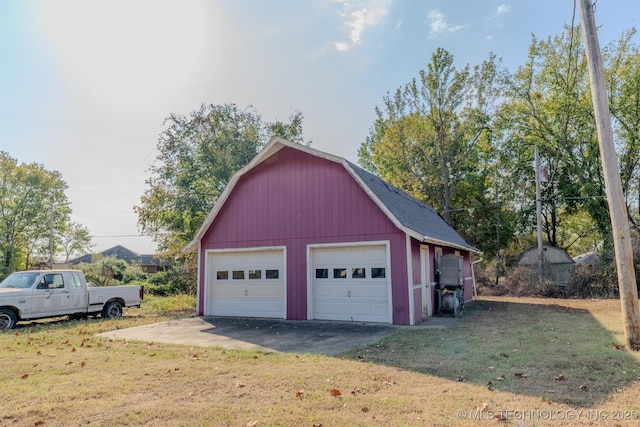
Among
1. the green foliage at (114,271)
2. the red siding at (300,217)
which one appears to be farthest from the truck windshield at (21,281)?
the green foliage at (114,271)

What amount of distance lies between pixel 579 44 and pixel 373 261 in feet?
78.2

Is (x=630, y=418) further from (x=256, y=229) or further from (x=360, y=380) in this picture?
(x=256, y=229)

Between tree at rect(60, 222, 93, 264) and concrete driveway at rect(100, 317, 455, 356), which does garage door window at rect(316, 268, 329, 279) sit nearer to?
concrete driveway at rect(100, 317, 455, 356)

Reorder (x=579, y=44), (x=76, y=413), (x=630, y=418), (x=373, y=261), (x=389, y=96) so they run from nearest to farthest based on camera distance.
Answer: (x=630, y=418), (x=76, y=413), (x=373, y=261), (x=579, y=44), (x=389, y=96)

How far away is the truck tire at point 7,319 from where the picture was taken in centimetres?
1055

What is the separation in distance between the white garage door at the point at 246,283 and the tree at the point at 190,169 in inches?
282

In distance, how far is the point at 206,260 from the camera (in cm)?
1338

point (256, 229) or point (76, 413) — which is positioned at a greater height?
point (256, 229)

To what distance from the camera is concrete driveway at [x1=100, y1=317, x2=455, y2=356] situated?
307 inches

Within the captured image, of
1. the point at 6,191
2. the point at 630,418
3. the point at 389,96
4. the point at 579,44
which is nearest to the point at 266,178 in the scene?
the point at 630,418

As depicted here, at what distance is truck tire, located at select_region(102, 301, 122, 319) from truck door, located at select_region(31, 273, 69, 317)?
53.7 inches

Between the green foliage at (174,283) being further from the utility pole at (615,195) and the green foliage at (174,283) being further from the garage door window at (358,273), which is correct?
the utility pole at (615,195)

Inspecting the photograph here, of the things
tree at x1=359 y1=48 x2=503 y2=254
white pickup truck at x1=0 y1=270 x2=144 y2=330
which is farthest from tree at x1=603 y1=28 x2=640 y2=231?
white pickup truck at x1=0 y1=270 x2=144 y2=330

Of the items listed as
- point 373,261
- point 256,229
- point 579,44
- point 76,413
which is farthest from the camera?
point 579,44
